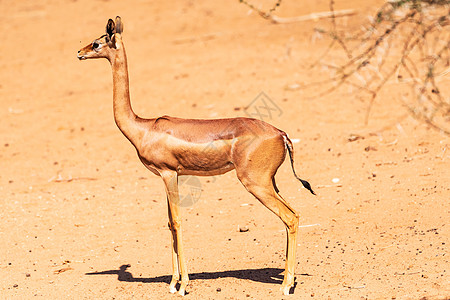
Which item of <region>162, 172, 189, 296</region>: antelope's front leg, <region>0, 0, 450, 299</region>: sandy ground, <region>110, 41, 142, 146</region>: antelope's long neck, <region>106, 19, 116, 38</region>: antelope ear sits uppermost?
<region>106, 19, 116, 38</region>: antelope ear

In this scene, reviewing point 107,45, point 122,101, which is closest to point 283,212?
point 122,101

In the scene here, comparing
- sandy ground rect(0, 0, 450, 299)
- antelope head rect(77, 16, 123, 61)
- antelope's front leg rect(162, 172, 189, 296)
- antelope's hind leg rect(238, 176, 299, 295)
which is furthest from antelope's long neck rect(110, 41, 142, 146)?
sandy ground rect(0, 0, 450, 299)

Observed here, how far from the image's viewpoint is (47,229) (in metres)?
8.73

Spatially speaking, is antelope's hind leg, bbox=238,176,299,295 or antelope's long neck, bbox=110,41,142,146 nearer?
antelope's hind leg, bbox=238,176,299,295

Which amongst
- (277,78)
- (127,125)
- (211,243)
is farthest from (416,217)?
(277,78)

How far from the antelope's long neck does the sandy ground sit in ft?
4.98

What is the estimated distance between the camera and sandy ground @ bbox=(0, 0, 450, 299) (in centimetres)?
703

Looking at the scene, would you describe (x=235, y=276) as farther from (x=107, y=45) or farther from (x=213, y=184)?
(x=213, y=184)

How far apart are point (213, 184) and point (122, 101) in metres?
3.41

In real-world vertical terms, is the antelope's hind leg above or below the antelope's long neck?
below

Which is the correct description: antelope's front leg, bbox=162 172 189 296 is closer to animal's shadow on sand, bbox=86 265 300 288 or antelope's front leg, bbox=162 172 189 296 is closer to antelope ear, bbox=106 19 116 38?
animal's shadow on sand, bbox=86 265 300 288

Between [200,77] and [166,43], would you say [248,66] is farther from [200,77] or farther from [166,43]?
[166,43]

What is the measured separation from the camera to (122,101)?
6863mm

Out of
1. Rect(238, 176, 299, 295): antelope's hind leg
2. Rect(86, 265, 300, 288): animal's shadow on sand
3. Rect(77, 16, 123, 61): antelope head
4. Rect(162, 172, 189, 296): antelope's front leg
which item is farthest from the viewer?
Rect(86, 265, 300, 288): animal's shadow on sand
